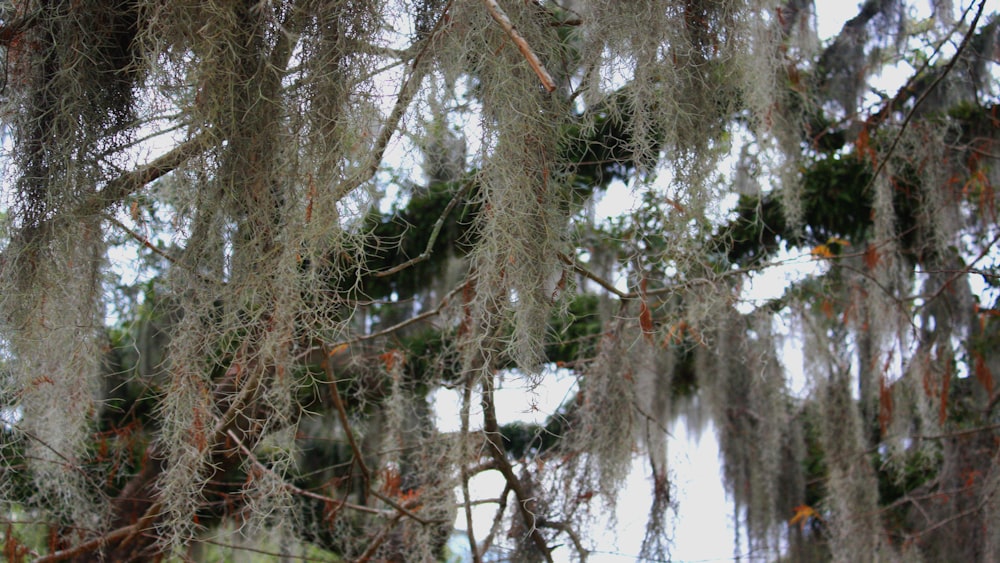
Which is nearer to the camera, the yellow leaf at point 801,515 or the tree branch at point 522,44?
the tree branch at point 522,44

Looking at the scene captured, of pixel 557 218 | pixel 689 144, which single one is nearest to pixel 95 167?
pixel 557 218

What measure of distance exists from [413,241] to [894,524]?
270cm

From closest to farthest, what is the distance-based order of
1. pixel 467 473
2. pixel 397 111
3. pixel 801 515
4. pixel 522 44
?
pixel 522 44 → pixel 397 111 → pixel 467 473 → pixel 801 515

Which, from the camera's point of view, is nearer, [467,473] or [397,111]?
[397,111]

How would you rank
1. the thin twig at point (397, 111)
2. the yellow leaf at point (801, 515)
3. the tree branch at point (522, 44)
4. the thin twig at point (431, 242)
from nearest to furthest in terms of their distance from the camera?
the tree branch at point (522, 44)
the thin twig at point (397, 111)
the thin twig at point (431, 242)
the yellow leaf at point (801, 515)

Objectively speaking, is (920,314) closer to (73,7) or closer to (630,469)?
(630,469)

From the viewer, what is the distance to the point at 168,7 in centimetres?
105

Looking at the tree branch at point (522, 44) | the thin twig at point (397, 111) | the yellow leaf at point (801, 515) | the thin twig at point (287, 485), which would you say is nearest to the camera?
the tree branch at point (522, 44)

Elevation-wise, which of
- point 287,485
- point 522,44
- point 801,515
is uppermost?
point 522,44

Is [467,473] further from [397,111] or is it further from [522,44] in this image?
[522,44]

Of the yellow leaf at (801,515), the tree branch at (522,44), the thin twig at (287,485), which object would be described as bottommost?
the thin twig at (287,485)

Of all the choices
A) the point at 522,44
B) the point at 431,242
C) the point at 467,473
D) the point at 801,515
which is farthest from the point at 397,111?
the point at 801,515

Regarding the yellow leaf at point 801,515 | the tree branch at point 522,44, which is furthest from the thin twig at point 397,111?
the yellow leaf at point 801,515

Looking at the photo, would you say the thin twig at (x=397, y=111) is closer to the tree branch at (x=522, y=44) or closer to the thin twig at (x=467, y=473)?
the tree branch at (x=522, y=44)
